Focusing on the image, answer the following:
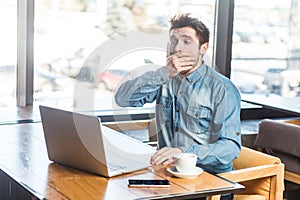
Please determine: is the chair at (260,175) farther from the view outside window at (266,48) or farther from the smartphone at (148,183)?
the view outside window at (266,48)

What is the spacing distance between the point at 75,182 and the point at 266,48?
8.07 feet

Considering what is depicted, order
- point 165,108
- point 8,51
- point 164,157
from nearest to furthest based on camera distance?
point 164,157 → point 165,108 → point 8,51

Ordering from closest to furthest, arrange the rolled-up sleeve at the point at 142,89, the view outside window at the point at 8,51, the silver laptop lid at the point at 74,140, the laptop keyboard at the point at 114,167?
the silver laptop lid at the point at 74,140
the laptop keyboard at the point at 114,167
the rolled-up sleeve at the point at 142,89
the view outside window at the point at 8,51

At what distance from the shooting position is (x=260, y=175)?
2.38m

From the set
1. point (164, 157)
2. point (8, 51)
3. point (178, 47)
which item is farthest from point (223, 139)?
point (8, 51)

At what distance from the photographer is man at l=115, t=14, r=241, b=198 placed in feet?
7.55

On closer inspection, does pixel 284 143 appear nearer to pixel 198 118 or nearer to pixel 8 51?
pixel 198 118

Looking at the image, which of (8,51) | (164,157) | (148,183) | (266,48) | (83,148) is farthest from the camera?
(266,48)

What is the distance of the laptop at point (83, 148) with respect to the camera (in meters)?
1.90

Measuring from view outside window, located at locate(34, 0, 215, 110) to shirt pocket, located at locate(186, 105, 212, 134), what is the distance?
2.84 feet

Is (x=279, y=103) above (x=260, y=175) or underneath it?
above

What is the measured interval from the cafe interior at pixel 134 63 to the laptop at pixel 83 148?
341mm

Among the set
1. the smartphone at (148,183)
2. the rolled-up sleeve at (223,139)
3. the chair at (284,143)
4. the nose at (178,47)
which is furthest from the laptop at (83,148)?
the chair at (284,143)

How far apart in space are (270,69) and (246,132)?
2.18 feet
